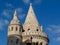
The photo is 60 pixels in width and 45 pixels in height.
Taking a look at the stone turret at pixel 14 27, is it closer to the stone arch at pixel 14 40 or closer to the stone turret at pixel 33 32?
the stone arch at pixel 14 40

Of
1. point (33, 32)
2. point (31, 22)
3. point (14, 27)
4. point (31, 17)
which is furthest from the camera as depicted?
point (31, 17)

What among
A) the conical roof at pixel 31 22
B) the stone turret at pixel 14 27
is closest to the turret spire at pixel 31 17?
the conical roof at pixel 31 22

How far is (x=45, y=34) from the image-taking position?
6806 cm

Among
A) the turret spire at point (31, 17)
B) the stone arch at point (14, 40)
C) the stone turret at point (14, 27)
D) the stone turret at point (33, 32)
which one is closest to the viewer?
the stone arch at point (14, 40)

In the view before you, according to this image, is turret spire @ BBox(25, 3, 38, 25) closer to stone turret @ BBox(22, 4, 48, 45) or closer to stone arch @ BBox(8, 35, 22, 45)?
stone turret @ BBox(22, 4, 48, 45)

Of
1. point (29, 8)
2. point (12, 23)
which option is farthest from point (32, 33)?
point (29, 8)

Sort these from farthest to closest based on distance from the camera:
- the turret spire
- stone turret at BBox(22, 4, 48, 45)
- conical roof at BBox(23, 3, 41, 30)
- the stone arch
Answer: the turret spire → conical roof at BBox(23, 3, 41, 30) → stone turret at BBox(22, 4, 48, 45) → the stone arch

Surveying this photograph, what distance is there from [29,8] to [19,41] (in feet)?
47.2

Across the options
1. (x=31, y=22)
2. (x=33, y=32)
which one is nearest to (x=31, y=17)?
(x=31, y=22)

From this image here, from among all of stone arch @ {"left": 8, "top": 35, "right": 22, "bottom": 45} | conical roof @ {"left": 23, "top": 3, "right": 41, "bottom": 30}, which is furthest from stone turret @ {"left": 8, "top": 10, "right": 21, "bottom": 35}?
conical roof @ {"left": 23, "top": 3, "right": 41, "bottom": 30}

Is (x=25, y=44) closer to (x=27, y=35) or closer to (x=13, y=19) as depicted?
(x=27, y=35)

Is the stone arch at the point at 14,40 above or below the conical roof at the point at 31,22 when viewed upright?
below

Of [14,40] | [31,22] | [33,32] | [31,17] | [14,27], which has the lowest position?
[14,40]

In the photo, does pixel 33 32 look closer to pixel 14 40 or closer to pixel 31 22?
pixel 31 22
